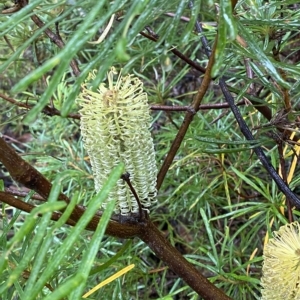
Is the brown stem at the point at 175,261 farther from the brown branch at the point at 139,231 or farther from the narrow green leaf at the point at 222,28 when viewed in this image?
the narrow green leaf at the point at 222,28

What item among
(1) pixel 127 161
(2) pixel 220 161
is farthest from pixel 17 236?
(2) pixel 220 161

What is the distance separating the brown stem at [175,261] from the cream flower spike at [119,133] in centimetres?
3

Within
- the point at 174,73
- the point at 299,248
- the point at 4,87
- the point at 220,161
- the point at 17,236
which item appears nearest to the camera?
the point at 17,236

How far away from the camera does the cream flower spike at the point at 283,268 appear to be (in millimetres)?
347

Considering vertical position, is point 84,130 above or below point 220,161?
above

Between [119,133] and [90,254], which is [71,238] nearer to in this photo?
[90,254]

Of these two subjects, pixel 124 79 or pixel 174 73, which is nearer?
pixel 124 79

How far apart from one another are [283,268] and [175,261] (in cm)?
9

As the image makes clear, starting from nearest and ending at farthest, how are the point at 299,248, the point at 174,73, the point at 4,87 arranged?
the point at 299,248, the point at 174,73, the point at 4,87

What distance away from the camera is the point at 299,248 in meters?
0.35

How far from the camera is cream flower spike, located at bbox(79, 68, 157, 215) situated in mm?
353

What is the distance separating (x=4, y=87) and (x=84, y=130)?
0.91m

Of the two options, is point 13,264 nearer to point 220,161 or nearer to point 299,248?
point 299,248

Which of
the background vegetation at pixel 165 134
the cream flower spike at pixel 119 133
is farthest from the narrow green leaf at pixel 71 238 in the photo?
the cream flower spike at pixel 119 133
